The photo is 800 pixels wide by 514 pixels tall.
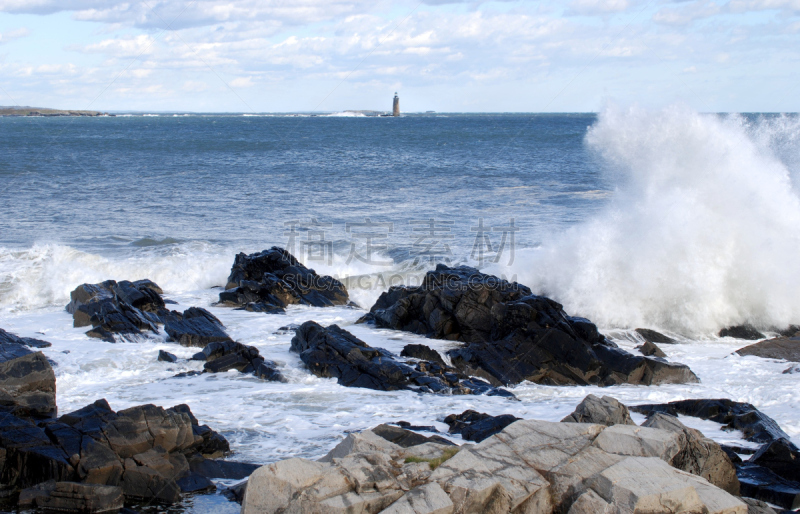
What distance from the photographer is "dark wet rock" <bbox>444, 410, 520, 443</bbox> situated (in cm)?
726

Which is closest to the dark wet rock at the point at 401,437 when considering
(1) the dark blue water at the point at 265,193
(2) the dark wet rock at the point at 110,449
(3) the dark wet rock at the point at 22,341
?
(2) the dark wet rock at the point at 110,449

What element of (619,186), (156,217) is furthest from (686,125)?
(156,217)

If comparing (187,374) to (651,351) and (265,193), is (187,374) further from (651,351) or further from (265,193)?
(265,193)

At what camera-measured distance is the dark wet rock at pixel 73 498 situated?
5637 mm

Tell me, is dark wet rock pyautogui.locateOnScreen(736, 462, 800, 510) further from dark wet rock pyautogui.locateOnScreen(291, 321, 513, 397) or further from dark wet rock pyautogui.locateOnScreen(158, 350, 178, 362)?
dark wet rock pyautogui.locateOnScreen(158, 350, 178, 362)

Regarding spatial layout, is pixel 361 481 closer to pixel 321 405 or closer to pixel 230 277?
pixel 321 405

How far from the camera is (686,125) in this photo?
16.3 m

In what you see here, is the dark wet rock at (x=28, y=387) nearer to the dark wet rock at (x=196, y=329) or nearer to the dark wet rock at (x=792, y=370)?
the dark wet rock at (x=196, y=329)

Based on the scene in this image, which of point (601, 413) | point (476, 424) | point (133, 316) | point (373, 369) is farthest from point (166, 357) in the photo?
point (601, 413)

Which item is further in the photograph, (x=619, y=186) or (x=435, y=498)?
(x=619, y=186)

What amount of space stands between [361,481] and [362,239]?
1611 cm

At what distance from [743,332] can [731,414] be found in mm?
5490

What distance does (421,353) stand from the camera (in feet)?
34.2

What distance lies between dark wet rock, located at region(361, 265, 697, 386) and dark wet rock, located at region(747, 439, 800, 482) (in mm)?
3170
